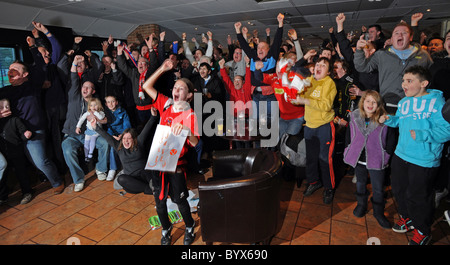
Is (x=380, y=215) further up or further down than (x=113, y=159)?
further down

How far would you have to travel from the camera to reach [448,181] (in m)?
2.78

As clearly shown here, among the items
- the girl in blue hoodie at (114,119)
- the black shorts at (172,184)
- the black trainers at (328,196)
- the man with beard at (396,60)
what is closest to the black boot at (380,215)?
the black trainers at (328,196)

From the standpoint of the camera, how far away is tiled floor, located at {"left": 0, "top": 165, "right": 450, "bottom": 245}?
249cm

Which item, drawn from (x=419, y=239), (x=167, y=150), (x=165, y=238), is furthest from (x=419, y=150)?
(x=165, y=238)

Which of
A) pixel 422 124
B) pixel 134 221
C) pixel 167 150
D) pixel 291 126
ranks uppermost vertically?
pixel 422 124

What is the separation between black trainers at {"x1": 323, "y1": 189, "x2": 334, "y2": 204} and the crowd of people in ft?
0.04

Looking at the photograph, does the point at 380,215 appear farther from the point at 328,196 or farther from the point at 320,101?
the point at 320,101

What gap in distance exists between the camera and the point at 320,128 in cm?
301

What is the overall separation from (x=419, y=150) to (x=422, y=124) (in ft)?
0.75

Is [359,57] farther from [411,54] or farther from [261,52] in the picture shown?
[261,52]

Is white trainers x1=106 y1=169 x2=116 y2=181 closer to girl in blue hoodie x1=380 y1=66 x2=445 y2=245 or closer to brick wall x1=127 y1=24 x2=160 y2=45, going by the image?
girl in blue hoodie x1=380 y1=66 x2=445 y2=245

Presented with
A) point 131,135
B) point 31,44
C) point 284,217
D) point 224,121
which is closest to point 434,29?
point 224,121

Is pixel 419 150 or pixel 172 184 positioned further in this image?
pixel 172 184
